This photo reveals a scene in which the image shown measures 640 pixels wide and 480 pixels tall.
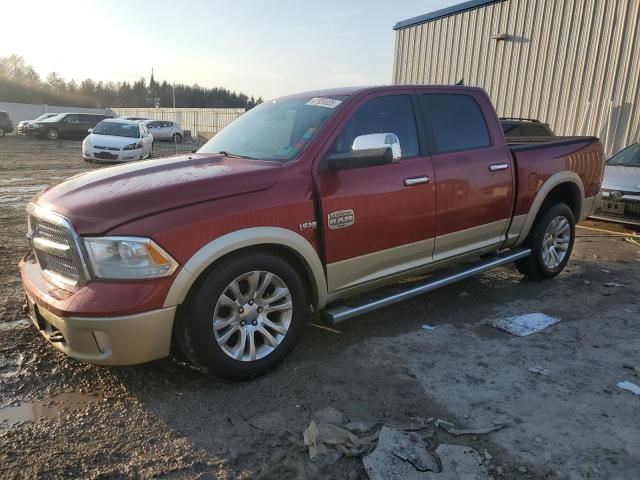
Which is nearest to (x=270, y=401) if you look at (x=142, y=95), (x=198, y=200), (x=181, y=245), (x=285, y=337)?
(x=285, y=337)

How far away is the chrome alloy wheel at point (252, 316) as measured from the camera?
125 inches

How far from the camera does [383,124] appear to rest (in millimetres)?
4027

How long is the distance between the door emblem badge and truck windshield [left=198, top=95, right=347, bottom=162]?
503mm

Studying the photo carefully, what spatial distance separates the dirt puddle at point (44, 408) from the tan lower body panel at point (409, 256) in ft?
5.66

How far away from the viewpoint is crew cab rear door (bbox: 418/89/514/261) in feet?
14.0

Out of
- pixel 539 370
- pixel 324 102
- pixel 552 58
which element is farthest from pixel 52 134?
pixel 539 370

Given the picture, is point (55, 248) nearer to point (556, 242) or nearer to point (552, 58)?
point (556, 242)

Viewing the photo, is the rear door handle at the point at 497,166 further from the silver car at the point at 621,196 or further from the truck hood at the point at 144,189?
the silver car at the point at 621,196

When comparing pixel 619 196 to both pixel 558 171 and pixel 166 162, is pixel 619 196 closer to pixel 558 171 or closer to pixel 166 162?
pixel 558 171

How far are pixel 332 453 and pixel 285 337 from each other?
0.96 m

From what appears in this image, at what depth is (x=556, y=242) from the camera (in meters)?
5.64

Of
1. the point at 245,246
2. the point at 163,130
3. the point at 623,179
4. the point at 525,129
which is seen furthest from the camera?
the point at 163,130

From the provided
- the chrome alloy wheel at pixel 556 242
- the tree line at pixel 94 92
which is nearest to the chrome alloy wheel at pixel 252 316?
the chrome alloy wheel at pixel 556 242

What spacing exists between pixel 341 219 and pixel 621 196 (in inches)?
241
